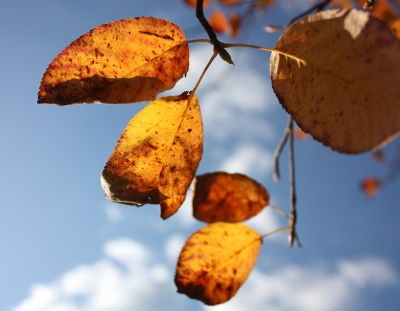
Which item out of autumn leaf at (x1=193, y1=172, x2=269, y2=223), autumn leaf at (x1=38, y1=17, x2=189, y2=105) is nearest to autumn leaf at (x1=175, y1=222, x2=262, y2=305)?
autumn leaf at (x1=193, y1=172, x2=269, y2=223)

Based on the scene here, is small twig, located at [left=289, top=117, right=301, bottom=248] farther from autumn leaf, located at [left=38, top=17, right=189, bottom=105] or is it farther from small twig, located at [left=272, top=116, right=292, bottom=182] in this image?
autumn leaf, located at [left=38, top=17, right=189, bottom=105]

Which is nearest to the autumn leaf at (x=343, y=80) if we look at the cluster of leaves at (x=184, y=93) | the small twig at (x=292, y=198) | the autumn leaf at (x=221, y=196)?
the cluster of leaves at (x=184, y=93)

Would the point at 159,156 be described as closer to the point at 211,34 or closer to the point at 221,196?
the point at 211,34

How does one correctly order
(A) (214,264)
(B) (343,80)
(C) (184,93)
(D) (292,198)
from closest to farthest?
(B) (343,80) < (C) (184,93) < (A) (214,264) < (D) (292,198)

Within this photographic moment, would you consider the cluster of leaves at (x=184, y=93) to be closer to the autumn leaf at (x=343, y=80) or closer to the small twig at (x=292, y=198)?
the autumn leaf at (x=343, y=80)

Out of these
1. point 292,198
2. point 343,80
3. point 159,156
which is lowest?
point 292,198

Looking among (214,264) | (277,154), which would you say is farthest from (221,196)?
(277,154)

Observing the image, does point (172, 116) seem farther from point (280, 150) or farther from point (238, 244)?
point (280, 150)

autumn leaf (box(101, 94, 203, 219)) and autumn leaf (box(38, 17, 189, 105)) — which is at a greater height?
autumn leaf (box(38, 17, 189, 105))
